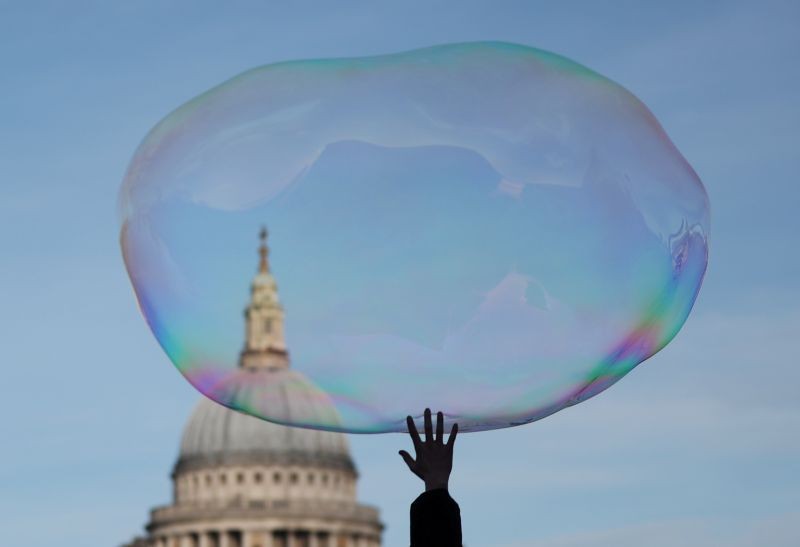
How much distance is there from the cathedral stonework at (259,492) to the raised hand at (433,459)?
14447 centimetres

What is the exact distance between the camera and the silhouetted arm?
9266 millimetres

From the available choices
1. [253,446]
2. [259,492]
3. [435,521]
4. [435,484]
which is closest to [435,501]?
[435,521]

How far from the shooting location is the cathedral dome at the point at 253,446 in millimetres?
164125

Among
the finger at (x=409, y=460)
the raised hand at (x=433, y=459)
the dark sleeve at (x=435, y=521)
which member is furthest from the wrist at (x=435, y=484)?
the finger at (x=409, y=460)

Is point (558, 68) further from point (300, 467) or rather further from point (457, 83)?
point (300, 467)

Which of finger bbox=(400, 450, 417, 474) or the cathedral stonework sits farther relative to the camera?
the cathedral stonework

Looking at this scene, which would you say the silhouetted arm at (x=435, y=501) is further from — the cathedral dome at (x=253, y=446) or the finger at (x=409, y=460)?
the cathedral dome at (x=253, y=446)

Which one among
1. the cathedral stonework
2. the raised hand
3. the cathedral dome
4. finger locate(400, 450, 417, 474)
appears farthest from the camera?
the cathedral dome

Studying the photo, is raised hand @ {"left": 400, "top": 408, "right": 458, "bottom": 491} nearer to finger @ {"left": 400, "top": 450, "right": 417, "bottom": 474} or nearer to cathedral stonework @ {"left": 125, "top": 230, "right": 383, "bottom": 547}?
finger @ {"left": 400, "top": 450, "right": 417, "bottom": 474}

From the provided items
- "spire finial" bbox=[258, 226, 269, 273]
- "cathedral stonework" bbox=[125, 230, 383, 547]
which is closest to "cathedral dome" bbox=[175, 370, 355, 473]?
"cathedral stonework" bbox=[125, 230, 383, 547]

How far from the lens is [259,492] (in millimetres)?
163000

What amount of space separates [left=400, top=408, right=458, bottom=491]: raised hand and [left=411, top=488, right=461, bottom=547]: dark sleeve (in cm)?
17

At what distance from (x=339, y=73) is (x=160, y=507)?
15113 centimetres

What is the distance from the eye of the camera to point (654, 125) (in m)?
13.9
